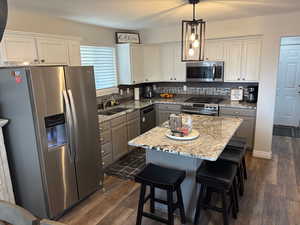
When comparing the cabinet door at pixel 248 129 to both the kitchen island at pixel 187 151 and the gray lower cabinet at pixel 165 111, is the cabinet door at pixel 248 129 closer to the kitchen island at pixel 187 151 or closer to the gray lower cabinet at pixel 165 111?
the gray lower cabinet at pixel 165 111

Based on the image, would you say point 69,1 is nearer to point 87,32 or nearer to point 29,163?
point 87,32

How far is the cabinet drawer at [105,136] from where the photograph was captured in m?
3.57

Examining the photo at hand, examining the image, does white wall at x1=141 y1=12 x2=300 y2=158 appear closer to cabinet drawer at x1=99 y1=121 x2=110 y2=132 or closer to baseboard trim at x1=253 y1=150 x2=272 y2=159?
baseboard trim at x1=253 y1=150 x2=272 y2=159

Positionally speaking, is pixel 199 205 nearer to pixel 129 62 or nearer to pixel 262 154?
pixel 262 154

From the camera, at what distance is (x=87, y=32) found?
13.3 ft

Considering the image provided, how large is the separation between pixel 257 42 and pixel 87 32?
313 centimetres

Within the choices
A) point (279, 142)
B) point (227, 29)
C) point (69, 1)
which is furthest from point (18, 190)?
point (279, 142)

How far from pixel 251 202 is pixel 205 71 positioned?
8.88 ft

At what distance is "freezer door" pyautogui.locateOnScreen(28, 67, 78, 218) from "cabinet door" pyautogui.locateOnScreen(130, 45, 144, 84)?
8.20 feet

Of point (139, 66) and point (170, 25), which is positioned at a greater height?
point (170, 25)

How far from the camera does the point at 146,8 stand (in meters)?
3.02

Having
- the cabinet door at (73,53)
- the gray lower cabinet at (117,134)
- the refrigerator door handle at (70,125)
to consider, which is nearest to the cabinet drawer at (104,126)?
the gray lower cabinet at (117,134)

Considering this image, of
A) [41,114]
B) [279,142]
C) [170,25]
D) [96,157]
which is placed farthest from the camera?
[279,142]

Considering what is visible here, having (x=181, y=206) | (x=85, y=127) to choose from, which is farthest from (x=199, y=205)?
(x=85, y=127)
